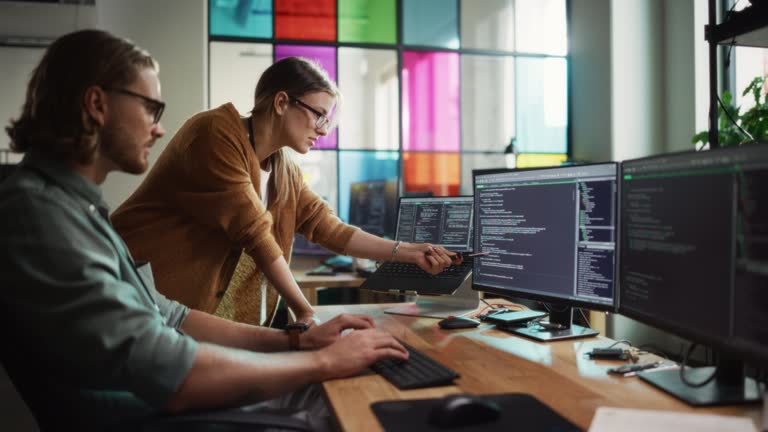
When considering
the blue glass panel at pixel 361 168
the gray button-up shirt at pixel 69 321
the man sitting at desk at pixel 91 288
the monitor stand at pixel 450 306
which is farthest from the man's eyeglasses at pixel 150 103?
the blue glass panel at pixel 361 168

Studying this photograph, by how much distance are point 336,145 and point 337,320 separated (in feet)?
10.2

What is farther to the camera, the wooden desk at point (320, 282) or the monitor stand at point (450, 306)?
the wooden desk at point (320, 282)

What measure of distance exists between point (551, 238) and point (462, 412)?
75cm

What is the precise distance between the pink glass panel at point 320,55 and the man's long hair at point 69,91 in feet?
10.8

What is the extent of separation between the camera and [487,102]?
4.79m

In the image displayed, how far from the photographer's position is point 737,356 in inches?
36.2

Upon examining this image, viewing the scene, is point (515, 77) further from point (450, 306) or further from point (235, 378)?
point (235, 378)

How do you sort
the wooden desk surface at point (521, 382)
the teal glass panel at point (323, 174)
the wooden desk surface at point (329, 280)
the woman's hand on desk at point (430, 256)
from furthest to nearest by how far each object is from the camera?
the teal glass panel at point (323, 174), the wooden desk surface at point (329, 280), the woman's hand on desk at point (430, 256), the wooden desk surface at point (521, 382)

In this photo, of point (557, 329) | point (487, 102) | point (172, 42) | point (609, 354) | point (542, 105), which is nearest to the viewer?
point (609, 354)

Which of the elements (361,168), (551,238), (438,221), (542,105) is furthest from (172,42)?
(551,238)

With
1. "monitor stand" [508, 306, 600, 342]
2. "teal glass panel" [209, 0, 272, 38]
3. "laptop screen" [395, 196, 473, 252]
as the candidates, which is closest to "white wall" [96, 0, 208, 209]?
"teal glass panel" [209, 0, 272, 38]

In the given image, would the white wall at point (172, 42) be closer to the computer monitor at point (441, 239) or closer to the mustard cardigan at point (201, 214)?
the mustard cardigan at point (201, 214)

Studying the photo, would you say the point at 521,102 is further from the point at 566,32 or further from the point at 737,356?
the point at 737,356

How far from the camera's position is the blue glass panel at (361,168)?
4.44 metres
